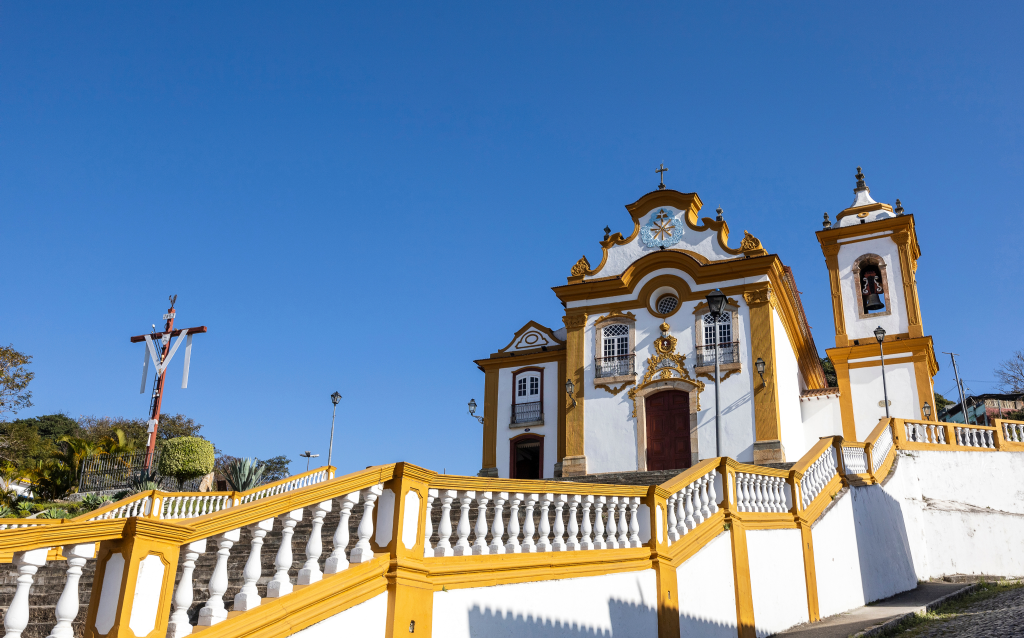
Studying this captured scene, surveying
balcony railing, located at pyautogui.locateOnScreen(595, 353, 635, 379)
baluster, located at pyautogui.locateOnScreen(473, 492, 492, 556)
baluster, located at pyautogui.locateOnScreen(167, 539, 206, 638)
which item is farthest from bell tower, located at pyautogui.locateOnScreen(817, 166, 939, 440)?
baluster, located at pyautogui.locateOnScreen(167, 539, 206, 638)

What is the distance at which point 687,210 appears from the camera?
23656 mm

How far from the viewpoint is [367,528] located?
5.31 m

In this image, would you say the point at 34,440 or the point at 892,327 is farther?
the point at 34,440

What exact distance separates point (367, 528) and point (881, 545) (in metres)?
10.3

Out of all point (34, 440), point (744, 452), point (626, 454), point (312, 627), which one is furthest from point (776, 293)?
point (34, 440)

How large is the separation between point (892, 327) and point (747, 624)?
772 inches

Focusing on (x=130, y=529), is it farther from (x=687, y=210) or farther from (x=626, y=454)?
(x=687, y=210)

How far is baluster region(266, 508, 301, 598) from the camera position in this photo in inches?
179

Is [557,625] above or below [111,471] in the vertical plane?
below

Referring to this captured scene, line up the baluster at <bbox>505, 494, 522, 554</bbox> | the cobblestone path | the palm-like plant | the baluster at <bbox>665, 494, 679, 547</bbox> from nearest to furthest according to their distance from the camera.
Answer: the baluster at <bbox>505, 494, 522, 554</bbox>
the cobblestone path
the baluster at <bbox>665, 494, 679, 547</bbox>
the palm-like plant

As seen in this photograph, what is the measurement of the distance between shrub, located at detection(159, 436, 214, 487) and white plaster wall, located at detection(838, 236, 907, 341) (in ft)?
67.4

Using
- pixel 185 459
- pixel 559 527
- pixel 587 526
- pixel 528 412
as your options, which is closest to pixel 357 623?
pixel 559 527

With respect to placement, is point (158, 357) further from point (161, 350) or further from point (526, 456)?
point (526, 456)

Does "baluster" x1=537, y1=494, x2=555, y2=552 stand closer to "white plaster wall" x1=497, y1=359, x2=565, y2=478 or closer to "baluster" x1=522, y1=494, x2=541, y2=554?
"baluster" x1=522, y1=494, x2=541, y2=554
